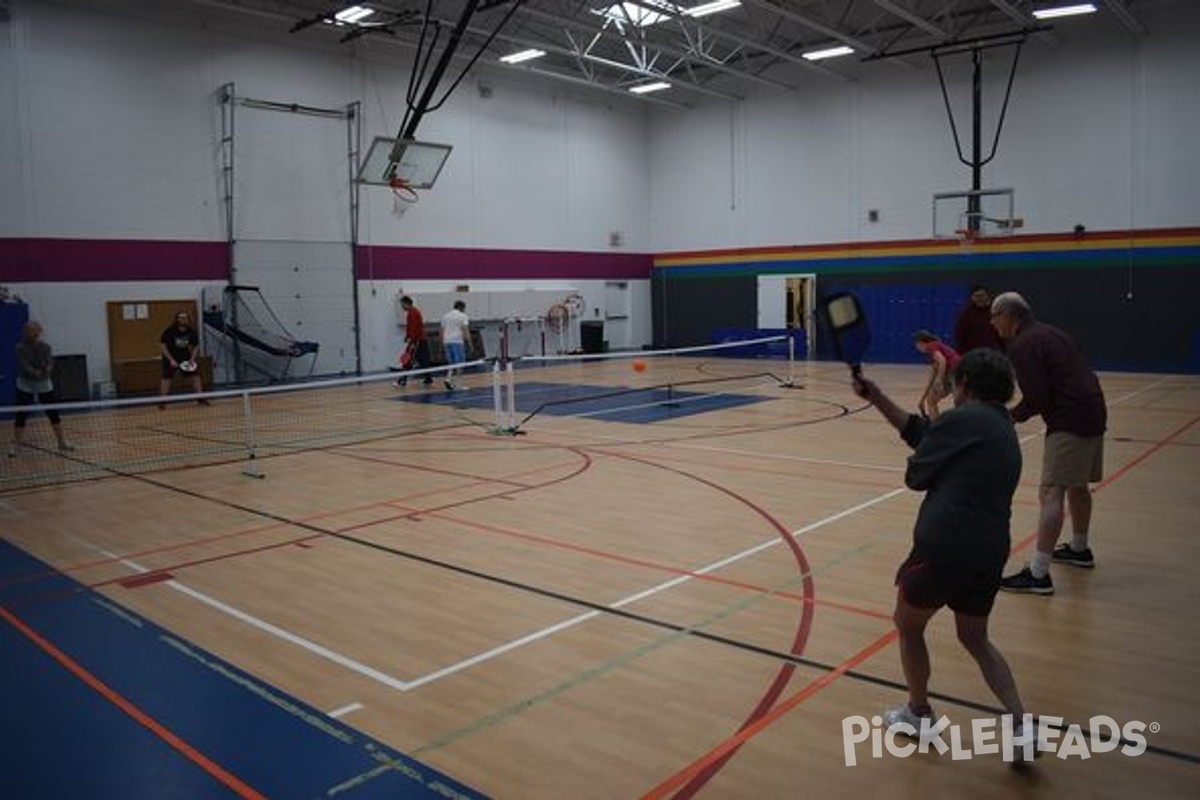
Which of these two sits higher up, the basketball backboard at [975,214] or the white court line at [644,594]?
the basketball backboard at [975,214]

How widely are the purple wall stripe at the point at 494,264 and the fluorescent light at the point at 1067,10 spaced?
15224mm

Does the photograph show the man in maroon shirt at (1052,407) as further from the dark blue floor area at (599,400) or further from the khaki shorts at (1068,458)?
the dark blue floor area at (599,400)

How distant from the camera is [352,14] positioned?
21.1m

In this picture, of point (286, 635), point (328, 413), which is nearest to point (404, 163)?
point (328, 413)

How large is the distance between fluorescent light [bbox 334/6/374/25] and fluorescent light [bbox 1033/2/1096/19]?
15.0m

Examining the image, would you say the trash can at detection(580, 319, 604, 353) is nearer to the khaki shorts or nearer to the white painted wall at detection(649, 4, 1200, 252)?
the white painted wall at detection(649, 4, 1200, 252)

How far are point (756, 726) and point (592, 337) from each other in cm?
2592

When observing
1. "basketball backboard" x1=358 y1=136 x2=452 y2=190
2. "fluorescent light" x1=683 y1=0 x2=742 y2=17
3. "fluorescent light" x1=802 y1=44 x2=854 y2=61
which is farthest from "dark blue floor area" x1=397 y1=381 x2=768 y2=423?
"fluorescent light" x1=802 y1=44 x2=854 y2=61

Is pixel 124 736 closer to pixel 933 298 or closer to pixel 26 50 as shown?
pixel 26 50

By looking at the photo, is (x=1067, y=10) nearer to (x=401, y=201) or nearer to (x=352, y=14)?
(x=352, y=14)

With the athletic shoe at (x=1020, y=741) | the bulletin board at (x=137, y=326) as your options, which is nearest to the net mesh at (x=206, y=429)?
the bulletin board at (x=137, y=326)

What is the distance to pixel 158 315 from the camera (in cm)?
2077

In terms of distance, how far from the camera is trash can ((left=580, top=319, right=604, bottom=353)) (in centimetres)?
2983

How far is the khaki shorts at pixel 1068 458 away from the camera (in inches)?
229
